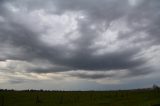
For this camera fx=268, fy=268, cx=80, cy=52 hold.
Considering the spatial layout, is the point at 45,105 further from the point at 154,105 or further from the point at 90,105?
the point at 154,105

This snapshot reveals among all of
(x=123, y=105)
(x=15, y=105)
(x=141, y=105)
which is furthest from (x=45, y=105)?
(x=141, y=105)

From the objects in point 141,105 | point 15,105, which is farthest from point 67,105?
point 141,105

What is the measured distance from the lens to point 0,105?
5972 cm

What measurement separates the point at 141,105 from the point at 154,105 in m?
3.93

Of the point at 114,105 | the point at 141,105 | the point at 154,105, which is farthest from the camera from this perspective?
the point at 114,105

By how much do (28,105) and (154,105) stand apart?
94.2 feet

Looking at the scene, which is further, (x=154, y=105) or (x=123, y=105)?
(x=123, y=105)

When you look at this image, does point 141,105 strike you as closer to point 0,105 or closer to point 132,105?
point 132,105

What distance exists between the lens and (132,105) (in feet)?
188

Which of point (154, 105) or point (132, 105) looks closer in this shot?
point (154, 105)

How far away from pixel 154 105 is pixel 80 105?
1714 cm

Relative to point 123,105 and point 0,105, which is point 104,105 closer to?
point 123,105

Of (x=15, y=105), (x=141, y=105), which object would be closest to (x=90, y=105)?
(x=141, y=105)

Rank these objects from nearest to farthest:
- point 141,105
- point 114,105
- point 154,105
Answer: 1. point 154,105
2. point 141,105
3. point 114,105
